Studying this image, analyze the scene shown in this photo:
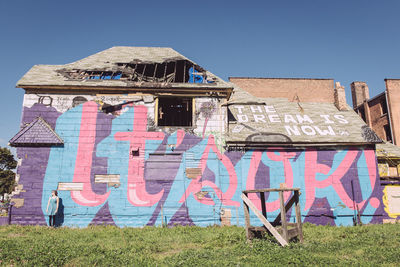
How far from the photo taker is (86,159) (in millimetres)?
12867

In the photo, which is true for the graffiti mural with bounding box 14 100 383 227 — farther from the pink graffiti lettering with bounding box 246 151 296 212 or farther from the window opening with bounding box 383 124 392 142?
the window opening with bounding box 383 124 392 142

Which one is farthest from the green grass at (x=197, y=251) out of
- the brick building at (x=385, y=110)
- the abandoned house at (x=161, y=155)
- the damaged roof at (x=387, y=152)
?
the brick building at (x=385, y=110)

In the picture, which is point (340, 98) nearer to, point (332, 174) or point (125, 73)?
point (332, 174)

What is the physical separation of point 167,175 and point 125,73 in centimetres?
561

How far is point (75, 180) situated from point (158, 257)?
23.9ft

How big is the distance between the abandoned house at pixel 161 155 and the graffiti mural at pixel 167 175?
45 mm

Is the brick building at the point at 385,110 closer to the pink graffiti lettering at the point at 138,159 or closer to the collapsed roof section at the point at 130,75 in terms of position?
the collapsed roof section at the point at 130,75

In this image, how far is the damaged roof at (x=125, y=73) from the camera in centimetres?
1355

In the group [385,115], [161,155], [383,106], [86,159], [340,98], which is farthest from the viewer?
[383,106]

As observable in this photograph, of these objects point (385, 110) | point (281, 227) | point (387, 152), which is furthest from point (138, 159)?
point (385, 110)

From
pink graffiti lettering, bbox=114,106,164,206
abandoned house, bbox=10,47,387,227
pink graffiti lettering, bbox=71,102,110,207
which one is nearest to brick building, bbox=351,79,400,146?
abandoned house, bbox=10,47,387,227

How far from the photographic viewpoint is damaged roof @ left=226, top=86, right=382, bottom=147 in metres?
13.9

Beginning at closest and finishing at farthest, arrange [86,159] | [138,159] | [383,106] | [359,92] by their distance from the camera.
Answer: [86,159] < [138,159] < [383,106] < [359,92]

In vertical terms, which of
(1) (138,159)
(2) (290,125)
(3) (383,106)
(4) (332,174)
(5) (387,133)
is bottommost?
(4) (332,174)
